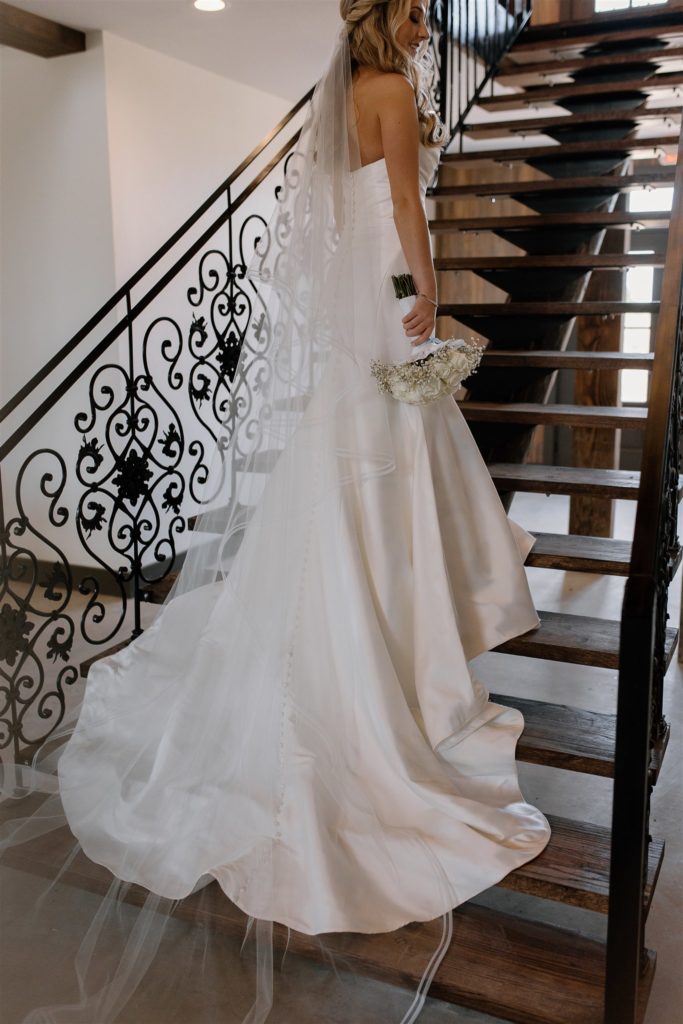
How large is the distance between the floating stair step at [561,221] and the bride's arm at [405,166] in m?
1.90

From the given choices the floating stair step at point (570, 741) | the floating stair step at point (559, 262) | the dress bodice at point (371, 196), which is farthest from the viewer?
the floating stair step at point (559, 262)

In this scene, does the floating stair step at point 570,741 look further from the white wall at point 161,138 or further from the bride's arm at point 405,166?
the white wall at point 161,138

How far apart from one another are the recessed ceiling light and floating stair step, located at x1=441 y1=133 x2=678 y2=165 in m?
1.30

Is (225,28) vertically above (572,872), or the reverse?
(225,28)

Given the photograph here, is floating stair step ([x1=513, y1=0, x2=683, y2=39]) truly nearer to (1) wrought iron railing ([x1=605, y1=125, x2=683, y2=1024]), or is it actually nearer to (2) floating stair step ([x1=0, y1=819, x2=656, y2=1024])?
(1) wrought iron railing ([x1=605, y1=125, x2=683, y2=1024])

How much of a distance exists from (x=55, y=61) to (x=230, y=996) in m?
4.87

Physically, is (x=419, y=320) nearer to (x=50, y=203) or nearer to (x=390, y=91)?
(x=390, y=91)

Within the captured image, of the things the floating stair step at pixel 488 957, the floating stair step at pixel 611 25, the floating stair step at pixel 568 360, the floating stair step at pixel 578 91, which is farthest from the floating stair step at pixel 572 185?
the floating stair step at pixel 488 957

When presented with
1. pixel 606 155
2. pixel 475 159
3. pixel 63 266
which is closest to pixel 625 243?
pixel 606 155

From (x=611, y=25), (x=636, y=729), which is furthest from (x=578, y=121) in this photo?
(x=636, y=729)

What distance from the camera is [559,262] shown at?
4215 millimetres

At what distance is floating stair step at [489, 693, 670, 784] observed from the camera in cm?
236

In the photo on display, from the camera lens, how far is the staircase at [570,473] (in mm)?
2031

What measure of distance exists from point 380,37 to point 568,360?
162 cm
